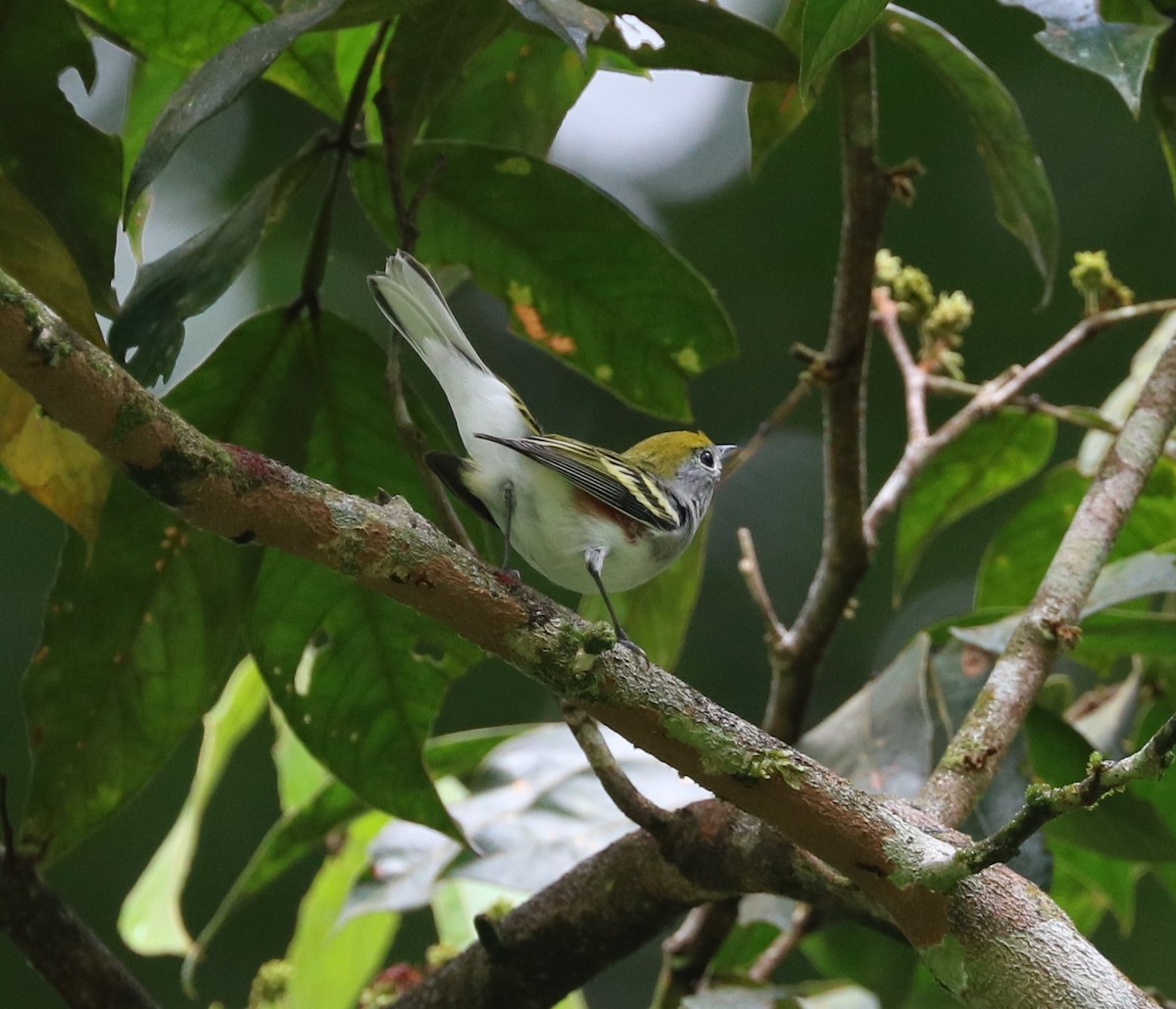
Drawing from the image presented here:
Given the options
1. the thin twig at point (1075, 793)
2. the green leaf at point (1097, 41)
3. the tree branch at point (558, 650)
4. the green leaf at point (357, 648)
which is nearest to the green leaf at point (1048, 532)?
the green leaf at point (1097, 41)

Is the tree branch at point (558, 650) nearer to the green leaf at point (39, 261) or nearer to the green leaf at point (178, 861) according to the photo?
the green leaf at point (39, 261)

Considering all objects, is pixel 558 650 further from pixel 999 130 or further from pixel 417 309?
pixel 999 130

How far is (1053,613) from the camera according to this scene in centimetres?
156

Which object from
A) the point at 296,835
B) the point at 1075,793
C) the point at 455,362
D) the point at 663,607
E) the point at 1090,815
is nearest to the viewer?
the point at 1075,793

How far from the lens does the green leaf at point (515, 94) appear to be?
1861 millimetres

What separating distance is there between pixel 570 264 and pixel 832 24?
63 centimetres

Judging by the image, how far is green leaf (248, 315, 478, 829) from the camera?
5.32 feet

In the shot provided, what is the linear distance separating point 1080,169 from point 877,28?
4198mm

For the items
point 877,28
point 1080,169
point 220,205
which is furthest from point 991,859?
point 1080,169

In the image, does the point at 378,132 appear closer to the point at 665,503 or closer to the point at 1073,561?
the point at 665,503

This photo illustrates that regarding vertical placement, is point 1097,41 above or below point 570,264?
above

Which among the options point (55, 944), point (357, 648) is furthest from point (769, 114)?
point (55, 944)

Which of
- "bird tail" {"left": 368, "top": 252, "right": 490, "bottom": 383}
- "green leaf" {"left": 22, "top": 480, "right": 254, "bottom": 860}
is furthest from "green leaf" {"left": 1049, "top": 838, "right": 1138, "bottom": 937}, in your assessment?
"green leaf" {"left": 22, "top": 480, "right": 254, "bottom": 860}

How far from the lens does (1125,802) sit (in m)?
1.71
